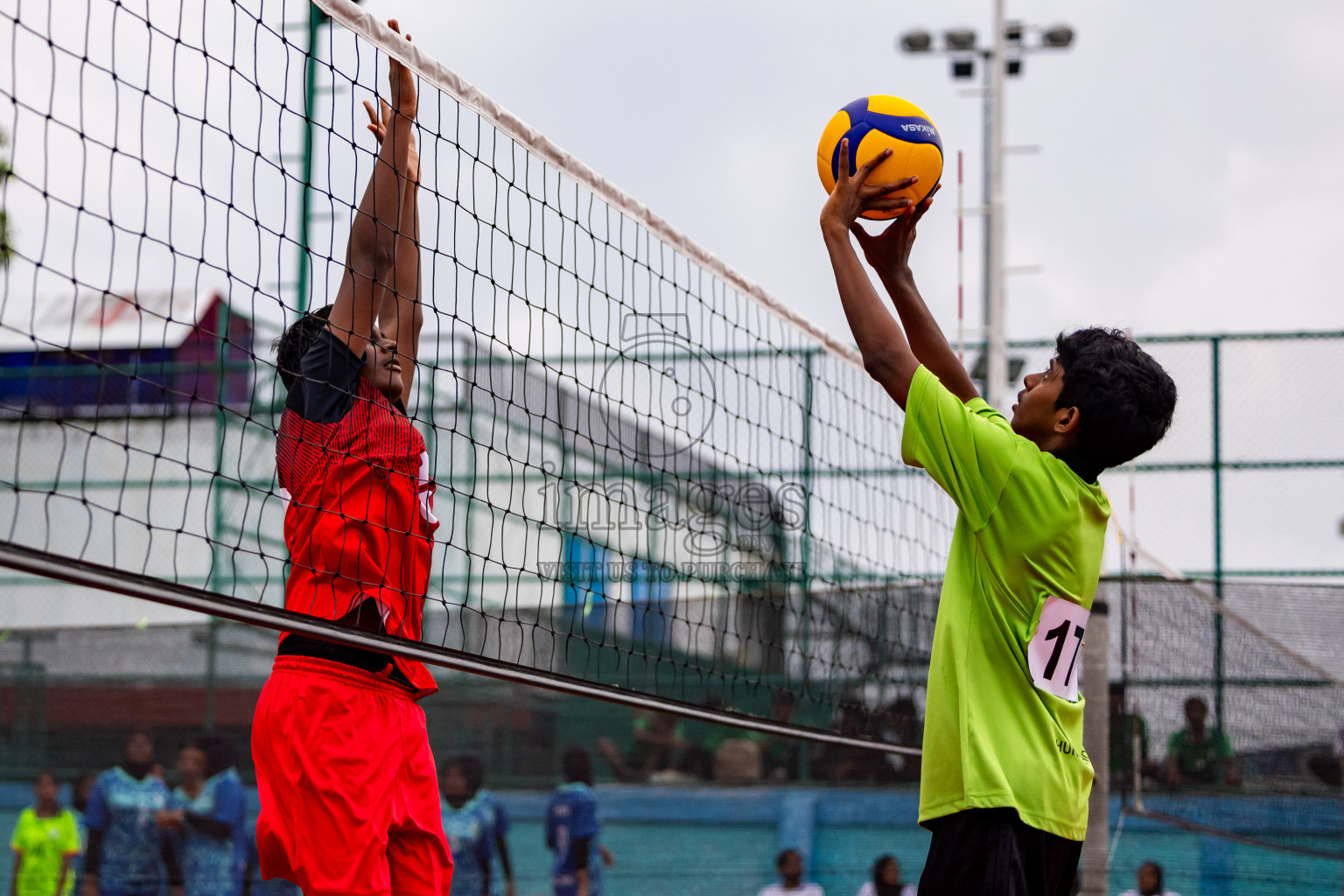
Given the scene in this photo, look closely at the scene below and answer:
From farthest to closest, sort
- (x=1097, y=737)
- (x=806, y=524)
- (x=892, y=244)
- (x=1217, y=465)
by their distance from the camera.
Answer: (x=1217, y=465), (x=806, y=524), (x=1097, y=737), (x=892, y=244)

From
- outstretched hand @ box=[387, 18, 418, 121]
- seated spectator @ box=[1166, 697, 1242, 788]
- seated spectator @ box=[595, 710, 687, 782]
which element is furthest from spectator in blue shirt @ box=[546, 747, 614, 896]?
outstretched hand @ box=[387, 18, 418, 121]

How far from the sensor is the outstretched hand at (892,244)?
3.53m

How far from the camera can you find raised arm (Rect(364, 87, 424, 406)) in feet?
13.7

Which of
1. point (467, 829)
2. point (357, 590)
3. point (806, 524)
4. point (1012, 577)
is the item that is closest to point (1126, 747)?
point (806, 524)

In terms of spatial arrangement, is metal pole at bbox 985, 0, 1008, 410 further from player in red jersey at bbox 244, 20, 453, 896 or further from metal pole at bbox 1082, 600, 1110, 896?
player in red jersey at bbox 244, 20, 453, 896

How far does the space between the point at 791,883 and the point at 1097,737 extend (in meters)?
2.85

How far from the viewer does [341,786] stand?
364 centimetres

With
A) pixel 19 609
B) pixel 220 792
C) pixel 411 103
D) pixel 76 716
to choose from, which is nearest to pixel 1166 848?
pixel 220 792

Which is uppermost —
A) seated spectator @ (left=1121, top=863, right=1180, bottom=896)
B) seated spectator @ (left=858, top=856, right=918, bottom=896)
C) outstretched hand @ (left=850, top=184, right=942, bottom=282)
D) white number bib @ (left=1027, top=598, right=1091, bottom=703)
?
outstretched hand @ (left=850, top=184, right=942, bottom=282)

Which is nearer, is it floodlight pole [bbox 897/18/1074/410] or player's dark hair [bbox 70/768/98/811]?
player's dark hair [bbox 70/768/98/811]

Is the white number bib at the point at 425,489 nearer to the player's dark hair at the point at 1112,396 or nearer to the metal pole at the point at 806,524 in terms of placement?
the player's dark hair at the point at 1112,396

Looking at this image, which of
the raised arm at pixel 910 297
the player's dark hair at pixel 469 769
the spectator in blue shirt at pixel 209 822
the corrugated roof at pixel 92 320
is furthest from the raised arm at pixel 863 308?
the corrugated roof at pixel 92 320

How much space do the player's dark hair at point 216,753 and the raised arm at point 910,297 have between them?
295 inches

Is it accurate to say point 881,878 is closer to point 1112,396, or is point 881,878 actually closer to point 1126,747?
point 1126,747
